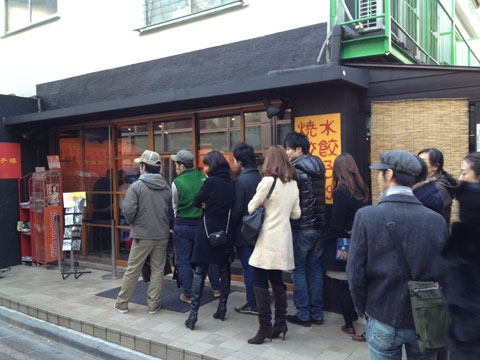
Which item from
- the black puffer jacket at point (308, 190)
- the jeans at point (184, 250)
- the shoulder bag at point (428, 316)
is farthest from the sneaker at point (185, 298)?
the shoulder bag at point (428, 316)

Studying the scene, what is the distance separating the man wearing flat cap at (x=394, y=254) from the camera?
2393 mm

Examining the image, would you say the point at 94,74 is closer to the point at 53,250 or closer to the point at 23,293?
the point at 53,250

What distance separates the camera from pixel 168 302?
572 centimetres

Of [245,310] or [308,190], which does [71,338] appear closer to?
[245,310]

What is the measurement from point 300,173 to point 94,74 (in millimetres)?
5430

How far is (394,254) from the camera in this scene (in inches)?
95.0

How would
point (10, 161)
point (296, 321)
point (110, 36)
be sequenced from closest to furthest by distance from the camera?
point (296, 321), point (110, 36), point (10, 161)

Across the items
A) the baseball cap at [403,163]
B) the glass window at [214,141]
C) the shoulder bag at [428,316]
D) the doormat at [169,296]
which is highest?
the glass window at [214,141]

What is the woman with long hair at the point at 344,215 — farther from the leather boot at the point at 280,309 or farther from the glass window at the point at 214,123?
the glass window at the point at 214,123

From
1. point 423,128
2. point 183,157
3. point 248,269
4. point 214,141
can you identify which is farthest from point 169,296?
point 423,128

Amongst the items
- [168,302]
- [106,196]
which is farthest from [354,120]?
[106,196]

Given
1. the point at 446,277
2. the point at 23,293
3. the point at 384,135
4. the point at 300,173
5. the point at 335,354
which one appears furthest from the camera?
the point at 23,293

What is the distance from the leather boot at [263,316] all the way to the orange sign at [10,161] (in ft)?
20.9

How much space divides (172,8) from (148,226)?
4177mm
